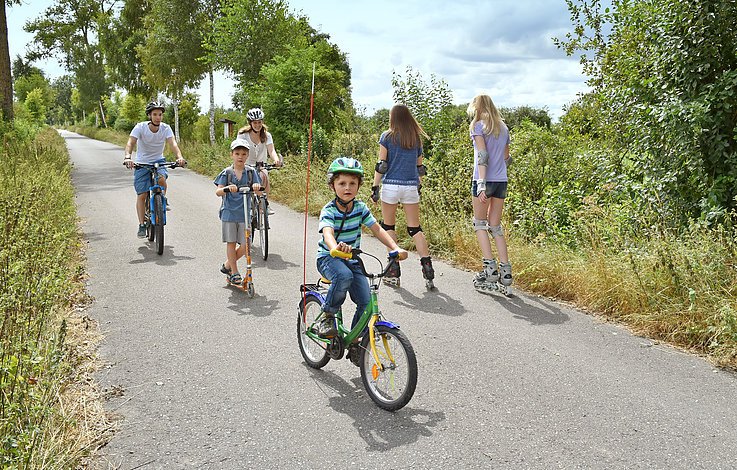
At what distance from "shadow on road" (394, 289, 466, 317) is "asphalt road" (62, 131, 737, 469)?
3 cm

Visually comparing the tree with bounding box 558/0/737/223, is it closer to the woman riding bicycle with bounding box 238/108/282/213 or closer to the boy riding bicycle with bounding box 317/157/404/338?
the boy riding bicycle with bounding box 317/157/404/338

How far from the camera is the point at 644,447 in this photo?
3779 millimetres

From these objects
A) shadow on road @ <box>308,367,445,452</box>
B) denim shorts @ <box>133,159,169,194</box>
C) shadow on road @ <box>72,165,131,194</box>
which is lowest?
shadow on road @ <box>308,367,445,452</box>

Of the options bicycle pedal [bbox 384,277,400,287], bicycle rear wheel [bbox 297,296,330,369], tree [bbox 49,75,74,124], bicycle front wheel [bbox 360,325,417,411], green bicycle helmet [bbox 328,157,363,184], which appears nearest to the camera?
bicycle front wheel [bbox 360,325,417,411]

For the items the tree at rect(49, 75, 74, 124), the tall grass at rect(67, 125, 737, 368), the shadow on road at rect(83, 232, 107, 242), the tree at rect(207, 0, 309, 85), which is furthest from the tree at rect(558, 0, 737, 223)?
the tree at rect(49, 75, 74, 124)

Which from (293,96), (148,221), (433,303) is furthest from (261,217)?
(293,96)

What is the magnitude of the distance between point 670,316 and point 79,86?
64078 mm

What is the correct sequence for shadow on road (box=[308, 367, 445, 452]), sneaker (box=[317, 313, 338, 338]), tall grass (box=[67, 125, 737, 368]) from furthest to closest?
tall grass (box=[67, 125, 737, 368]), sneaker (box=[317, 313, 338, 338]), shadow on road (box=[308, 367, 445, 452])

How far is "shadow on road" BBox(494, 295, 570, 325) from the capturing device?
629 cm

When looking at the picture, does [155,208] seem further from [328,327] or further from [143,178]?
[328,327]

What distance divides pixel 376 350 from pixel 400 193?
3507 mm

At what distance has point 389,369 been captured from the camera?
428 cm

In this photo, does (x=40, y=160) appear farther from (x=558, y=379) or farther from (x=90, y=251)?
(x=558, y=379)

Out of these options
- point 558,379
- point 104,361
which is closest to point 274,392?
point 104,361
